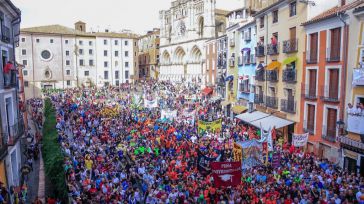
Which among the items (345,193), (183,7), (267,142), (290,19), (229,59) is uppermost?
(183,7)

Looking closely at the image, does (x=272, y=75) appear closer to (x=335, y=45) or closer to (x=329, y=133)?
(x=335, y=45)

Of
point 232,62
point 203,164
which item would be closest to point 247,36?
point 232,62

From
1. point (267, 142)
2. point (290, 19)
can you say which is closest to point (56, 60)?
point (290, 19)

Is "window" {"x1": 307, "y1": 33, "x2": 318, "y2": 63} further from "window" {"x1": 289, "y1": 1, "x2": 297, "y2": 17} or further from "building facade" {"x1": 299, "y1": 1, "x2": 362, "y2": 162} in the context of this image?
"window" {"x1": 289, "y1": 1, "x2": 297, "y2": 17}

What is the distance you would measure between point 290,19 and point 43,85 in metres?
59.6

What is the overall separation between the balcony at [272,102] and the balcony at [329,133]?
7.07 m

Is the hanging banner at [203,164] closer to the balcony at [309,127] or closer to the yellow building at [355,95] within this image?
the yellow building at [355,95]

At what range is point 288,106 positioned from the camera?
27.9m

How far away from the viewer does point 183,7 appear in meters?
79.8

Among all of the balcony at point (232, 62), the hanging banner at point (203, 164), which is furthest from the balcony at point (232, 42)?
the hanging banner at point (203, 164)

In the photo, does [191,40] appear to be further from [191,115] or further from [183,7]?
[191,115]

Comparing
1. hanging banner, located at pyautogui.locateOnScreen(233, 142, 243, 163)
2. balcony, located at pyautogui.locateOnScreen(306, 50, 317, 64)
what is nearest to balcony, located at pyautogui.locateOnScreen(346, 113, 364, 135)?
balcony, located at pyautogui.locateOnScreen(306, 50, 317, 64)

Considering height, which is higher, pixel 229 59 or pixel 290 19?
pixel 290 19

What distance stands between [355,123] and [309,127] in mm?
5931
